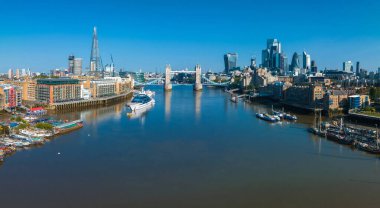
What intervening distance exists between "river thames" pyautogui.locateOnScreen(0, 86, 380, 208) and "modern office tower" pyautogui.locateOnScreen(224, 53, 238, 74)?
5444cm

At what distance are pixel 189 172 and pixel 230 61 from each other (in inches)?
2355

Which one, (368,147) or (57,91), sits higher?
(57,91)

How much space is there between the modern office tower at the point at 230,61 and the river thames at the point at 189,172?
179ft

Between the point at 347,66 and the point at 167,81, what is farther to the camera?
the point at 347,66

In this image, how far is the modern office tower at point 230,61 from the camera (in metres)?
63.7

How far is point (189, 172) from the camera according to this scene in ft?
20.0

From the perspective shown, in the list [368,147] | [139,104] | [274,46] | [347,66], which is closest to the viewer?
[368,147]

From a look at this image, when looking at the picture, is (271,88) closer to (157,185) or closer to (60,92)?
(60,92)

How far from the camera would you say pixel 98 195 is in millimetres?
5090

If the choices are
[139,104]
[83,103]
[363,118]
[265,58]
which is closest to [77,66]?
[83,103]

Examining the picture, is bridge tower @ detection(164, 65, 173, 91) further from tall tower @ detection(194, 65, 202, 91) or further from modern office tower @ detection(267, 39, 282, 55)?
modern office tower @ detection(267, 39, 282, 55)

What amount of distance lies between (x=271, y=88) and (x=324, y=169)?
54.9 ft

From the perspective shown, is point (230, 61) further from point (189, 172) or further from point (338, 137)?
point (189, 172)

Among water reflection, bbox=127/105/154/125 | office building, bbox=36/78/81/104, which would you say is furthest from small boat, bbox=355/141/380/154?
office building, bbox=36/78/81/104
